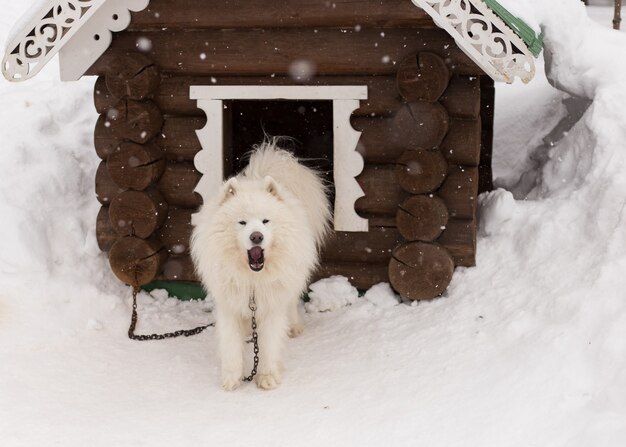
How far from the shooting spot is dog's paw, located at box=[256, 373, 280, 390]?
15.3 feet

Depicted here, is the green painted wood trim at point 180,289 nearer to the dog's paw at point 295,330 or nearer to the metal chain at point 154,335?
the metal chain at point 154,335

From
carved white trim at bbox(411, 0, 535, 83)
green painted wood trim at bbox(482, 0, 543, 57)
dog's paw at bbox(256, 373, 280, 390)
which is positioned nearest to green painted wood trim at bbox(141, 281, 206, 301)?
dog's paw at bbox(256, 373, 280, 390)

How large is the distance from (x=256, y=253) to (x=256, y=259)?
4 cm

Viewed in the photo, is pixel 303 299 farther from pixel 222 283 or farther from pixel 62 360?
pixel 62 360

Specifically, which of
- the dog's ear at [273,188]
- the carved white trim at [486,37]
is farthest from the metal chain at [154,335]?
the carved white trim at [486,37]

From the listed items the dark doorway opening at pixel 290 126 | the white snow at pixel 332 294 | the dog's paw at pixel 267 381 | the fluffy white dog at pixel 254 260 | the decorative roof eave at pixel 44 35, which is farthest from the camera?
the dark doorway opening at pixel 290 126

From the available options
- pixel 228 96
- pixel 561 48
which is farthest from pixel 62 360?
pixel 561 48

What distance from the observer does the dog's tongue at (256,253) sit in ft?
14.7

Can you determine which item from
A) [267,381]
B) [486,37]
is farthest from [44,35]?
[486,37]

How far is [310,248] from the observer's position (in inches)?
191

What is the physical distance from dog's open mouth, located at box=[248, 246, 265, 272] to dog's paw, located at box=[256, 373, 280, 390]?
0.73 metres

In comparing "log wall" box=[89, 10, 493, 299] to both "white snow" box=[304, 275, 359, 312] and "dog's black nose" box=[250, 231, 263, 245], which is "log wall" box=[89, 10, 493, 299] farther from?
"dog's black nose" box=[250, 231, 263, 245]

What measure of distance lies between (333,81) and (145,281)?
2.26m

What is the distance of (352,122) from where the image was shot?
218 inches
